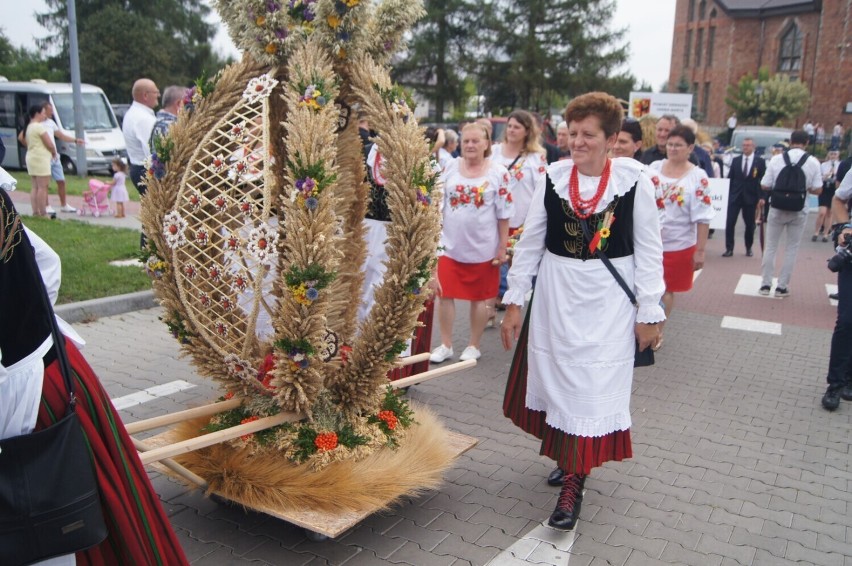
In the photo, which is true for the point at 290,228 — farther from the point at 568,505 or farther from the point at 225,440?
the point at 568,505

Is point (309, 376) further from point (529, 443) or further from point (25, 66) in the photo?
point (25, 66)

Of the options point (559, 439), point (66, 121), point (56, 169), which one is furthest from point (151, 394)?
point (66, 121)

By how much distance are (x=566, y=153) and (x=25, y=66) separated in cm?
3679

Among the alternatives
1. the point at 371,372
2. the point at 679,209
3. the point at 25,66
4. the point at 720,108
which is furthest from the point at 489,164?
the point at 720,108

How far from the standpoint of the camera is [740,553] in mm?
3576

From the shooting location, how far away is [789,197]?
9273 mm

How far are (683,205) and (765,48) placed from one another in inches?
2250

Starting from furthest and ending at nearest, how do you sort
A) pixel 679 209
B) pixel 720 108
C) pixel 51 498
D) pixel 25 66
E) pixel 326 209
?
pixel 720 108 → pixel 25 66 → pixel 679 209 → pixel 326 209 → pixel 51 498

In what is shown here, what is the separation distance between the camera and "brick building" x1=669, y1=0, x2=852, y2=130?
48281 millimetres

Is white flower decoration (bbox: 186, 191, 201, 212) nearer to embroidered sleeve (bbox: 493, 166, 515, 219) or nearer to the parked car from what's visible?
embroidered sleeve (bbox: 493, 166, 515, 219)

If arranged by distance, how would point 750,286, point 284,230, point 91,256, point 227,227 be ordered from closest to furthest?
point 284,230 → point 227,227 → point 91,256 → point 750,286

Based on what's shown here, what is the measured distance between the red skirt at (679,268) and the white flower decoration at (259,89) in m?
4.48

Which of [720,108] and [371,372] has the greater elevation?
[720,108]

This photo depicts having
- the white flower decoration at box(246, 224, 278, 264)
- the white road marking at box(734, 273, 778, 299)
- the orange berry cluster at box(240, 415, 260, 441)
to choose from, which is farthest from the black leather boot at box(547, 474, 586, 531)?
the white road marking at box(734, 273, 778, 299)
